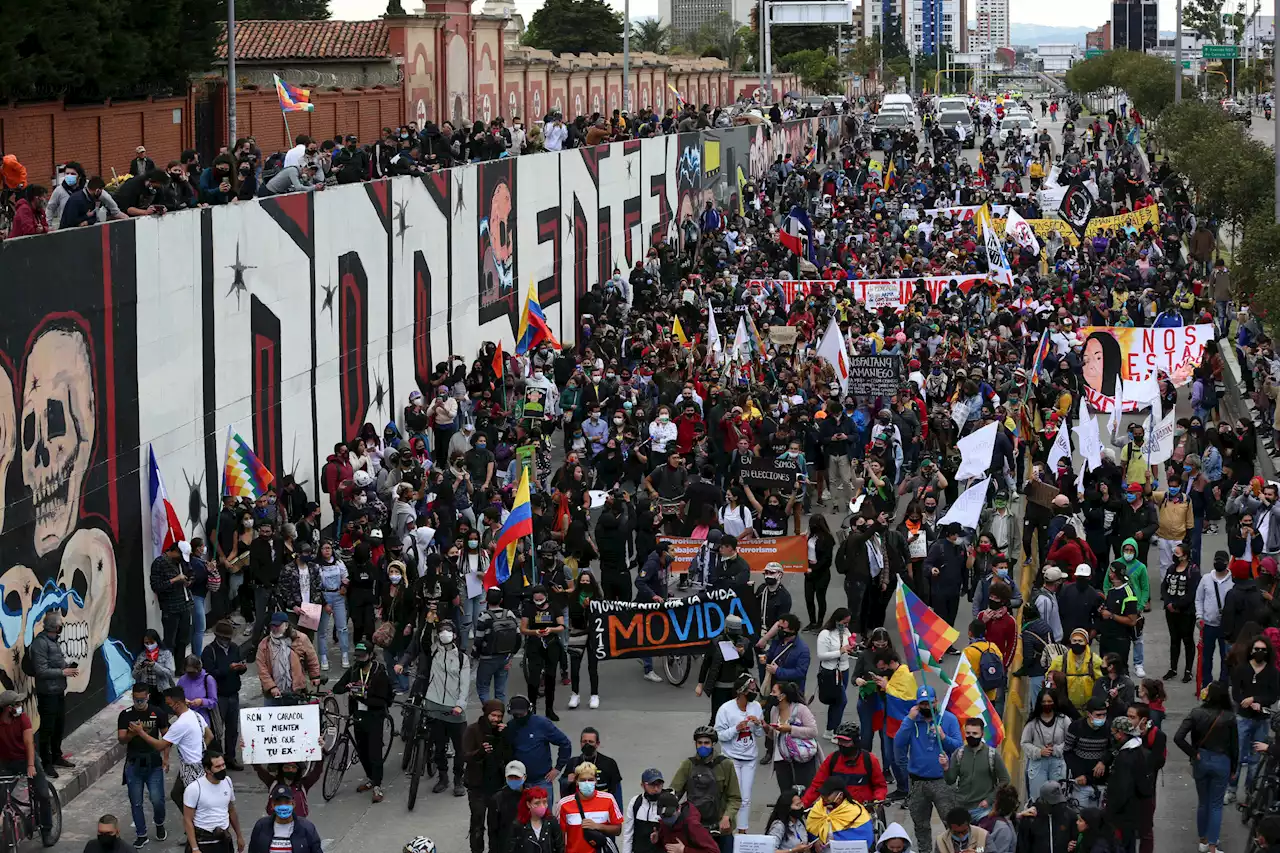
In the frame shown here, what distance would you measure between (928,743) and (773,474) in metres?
9.02

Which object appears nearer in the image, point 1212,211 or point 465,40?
point 465,40

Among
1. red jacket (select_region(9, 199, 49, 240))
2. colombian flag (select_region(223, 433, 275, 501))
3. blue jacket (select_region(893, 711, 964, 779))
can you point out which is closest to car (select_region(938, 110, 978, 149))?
colombian flag (select_region(223, 433, 275, 501))

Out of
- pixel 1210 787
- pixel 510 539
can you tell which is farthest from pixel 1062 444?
pixel 1210 787

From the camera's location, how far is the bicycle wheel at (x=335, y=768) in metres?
15.6

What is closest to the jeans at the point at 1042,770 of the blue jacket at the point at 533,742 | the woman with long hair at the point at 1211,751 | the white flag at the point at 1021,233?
the woman with long hair at the point at 1211,751

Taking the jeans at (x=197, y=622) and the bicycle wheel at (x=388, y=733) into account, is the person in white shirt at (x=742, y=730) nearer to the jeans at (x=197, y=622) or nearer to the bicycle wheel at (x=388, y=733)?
the bicycle wheel at (x=388, y=733)

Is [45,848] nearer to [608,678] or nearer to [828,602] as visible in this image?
[608,678]

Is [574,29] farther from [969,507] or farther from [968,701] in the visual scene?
[968,701]

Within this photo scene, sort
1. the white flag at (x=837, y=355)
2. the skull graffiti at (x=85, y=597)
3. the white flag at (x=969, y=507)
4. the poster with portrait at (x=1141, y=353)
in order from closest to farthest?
the skull graffiti at (x=85, y=597) < the white flag at (x=969, y=507) < the white flag at (x=837, y=355) < the poster with portrait at (x=1141, y=353)

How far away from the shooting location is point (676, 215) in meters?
47.5

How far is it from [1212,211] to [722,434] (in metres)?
25.6

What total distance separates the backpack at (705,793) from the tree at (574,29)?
9596cm

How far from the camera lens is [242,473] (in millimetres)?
21422

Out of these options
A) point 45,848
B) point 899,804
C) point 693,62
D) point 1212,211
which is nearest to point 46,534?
point 45,848
